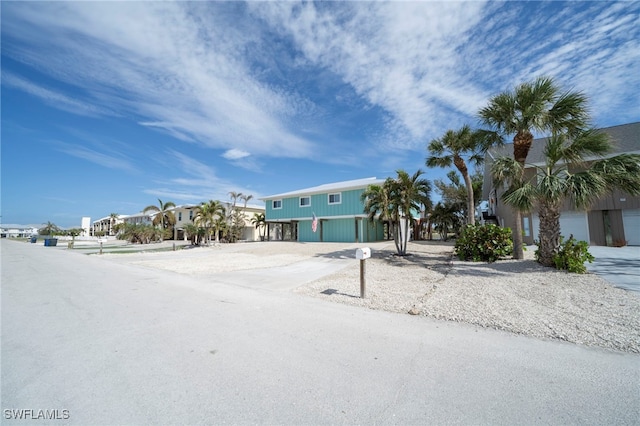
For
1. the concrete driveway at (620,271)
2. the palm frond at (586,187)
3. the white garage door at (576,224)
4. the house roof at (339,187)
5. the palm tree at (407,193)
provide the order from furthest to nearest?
the house roof at (339,187), the white garage door at (576,224), the palm tree at (407,193), the palm frond at (586,187), the concrete driveway at (620,271)

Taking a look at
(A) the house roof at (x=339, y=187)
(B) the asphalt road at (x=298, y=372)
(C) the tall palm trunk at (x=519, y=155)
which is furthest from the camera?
(A) the house roof at (x=339, y=187)

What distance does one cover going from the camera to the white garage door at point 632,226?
16.3m

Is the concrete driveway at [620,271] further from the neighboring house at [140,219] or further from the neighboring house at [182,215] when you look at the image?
the neighboring house at [140,219]

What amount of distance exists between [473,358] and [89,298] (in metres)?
8.36

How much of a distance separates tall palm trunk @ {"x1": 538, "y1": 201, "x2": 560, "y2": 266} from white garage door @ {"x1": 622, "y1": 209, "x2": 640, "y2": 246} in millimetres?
12287

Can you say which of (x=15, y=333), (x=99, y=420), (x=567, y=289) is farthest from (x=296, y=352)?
(x=567, y=289)

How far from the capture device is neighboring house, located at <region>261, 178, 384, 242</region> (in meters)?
25.7

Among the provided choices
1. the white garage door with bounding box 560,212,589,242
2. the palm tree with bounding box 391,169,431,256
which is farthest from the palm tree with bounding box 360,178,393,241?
the white garage door with bounding box 560,212,589,242

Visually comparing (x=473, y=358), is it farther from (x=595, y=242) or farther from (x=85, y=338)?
(x=595, y=242)

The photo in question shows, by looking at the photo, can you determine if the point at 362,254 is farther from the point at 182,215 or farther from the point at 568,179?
the point at 182,215

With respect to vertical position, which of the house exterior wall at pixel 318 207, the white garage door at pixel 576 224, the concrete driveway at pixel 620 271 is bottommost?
the concrete driveway at pixel 620 271

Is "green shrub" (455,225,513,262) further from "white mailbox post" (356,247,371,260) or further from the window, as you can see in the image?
the window
